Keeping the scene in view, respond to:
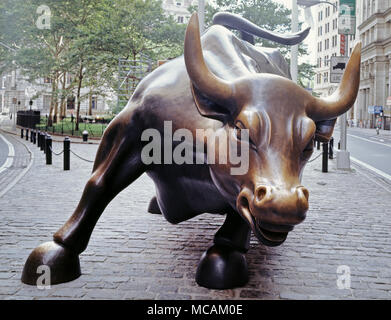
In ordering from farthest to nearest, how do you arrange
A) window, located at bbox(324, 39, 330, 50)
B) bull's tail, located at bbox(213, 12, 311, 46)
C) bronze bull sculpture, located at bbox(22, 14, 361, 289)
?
window, located at bbox(324, 39, 330, 50) < bull's tail, located at bbox(213, 12, 311, 46) < bronze bull sculpture, located at bbox(22, 14, 361, 289)

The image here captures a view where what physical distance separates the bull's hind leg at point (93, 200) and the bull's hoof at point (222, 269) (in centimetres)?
96

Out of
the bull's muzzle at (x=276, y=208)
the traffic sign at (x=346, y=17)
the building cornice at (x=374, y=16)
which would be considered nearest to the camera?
the bull's muzzle at (x=276, y=208)

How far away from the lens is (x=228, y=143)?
2.84m

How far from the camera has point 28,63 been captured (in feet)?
92.3

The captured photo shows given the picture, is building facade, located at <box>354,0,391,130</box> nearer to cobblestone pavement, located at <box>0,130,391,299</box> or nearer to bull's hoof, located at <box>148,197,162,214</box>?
cobblestone pavement, located at <box>0,130,391,299</box>

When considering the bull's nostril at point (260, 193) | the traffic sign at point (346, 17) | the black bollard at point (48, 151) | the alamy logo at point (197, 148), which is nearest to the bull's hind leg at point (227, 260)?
the alamy logo at point (197, 148)

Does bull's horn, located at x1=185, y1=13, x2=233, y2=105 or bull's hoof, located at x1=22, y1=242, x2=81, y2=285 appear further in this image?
A: bull's hoof, located at x1=22, y1=242, x2=81, y2=285

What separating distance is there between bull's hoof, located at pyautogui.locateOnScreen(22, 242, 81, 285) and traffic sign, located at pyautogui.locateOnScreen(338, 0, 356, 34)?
12.3 m

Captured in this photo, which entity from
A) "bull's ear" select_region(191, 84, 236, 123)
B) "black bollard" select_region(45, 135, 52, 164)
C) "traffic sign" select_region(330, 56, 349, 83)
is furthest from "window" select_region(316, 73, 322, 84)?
"bull's ear" select_region(191, 84, 236, 123)

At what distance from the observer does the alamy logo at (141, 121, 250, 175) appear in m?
2.78

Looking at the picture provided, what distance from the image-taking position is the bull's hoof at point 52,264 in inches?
Answer: 139

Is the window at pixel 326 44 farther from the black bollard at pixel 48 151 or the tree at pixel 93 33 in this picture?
the black bollard at pixel 48 151

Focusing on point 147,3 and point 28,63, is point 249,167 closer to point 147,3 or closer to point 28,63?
point 147,3

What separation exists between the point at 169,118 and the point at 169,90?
28 cm
